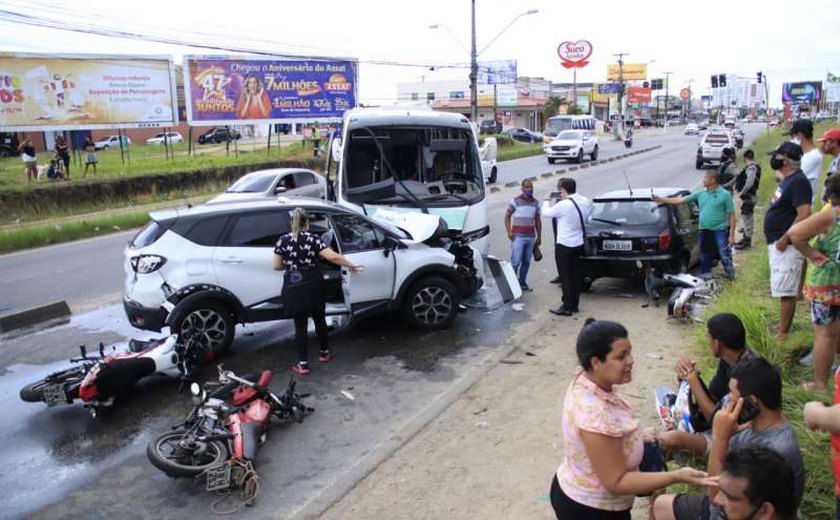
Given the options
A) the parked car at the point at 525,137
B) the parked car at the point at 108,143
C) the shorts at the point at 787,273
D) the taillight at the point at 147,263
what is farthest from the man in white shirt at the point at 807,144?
the parked car at the point at 525,137

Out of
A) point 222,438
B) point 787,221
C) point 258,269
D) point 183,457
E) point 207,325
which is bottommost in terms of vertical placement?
point 183,457

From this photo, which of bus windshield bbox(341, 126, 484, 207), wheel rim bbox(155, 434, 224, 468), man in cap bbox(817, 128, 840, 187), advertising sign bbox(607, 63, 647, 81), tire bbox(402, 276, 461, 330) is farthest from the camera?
advertising sign bbox(607, 63, 647, 81)

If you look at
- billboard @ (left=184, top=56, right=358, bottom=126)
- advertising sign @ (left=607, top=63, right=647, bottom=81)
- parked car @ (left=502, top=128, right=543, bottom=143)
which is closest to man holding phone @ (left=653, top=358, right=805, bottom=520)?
billboard @ (left=184, top=56, right=358, bottom=126)

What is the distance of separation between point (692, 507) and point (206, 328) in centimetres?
544

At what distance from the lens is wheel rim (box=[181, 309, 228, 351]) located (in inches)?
280

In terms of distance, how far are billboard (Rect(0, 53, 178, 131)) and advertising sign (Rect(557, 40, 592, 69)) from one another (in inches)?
1906

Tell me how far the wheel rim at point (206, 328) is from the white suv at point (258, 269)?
1 cm

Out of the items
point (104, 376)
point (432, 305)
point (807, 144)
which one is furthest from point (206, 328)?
point (807, 144)

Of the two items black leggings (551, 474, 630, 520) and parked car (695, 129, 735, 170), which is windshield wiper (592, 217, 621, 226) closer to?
black leggings (551, 474, 630, 520)

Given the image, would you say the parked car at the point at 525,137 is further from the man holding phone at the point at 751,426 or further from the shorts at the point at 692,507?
the shorts at the point at 692,507

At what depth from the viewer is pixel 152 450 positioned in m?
4.87

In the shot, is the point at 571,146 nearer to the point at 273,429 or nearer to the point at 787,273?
the point at 787,273

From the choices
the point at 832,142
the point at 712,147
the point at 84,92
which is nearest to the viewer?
the point at 832,142

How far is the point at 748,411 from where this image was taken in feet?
10.4
